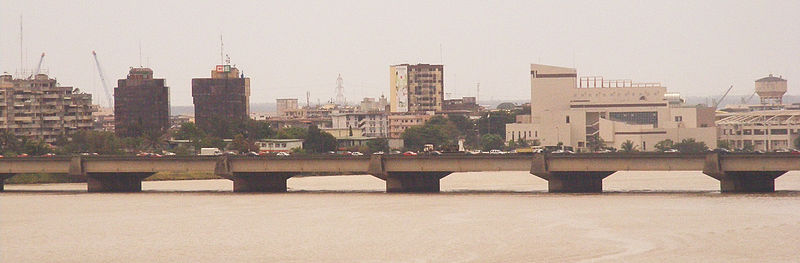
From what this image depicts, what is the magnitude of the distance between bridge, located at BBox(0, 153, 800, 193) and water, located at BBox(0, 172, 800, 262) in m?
1.81

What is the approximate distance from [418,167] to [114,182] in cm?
2600

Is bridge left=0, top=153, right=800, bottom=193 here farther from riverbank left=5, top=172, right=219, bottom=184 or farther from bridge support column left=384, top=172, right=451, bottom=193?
riverbank left=5, top=172, right=219, bottom=184

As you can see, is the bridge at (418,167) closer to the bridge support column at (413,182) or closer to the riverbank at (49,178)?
the bridge support column at (413,182)

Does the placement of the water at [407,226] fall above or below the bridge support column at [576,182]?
below

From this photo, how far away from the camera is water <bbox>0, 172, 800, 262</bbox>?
61188mm

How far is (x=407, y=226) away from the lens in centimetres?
7369

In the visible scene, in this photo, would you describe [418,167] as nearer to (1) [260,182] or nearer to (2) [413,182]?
(2) [413,182]

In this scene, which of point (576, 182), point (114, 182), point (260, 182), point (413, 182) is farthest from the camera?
point (114, 182)

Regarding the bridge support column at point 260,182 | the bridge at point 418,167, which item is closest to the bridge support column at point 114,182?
the bridge at point 418,167

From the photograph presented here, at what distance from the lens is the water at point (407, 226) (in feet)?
Result: 201

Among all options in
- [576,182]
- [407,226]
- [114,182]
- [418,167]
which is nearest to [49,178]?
[114,182]

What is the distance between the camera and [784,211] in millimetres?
77812

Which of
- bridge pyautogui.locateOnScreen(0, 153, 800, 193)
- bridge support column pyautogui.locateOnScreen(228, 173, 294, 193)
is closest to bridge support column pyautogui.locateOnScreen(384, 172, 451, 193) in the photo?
bridge pyautogui.locateOnScreen(0, 153, 800, 193)

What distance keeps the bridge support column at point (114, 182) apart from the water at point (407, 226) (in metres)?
3.69
